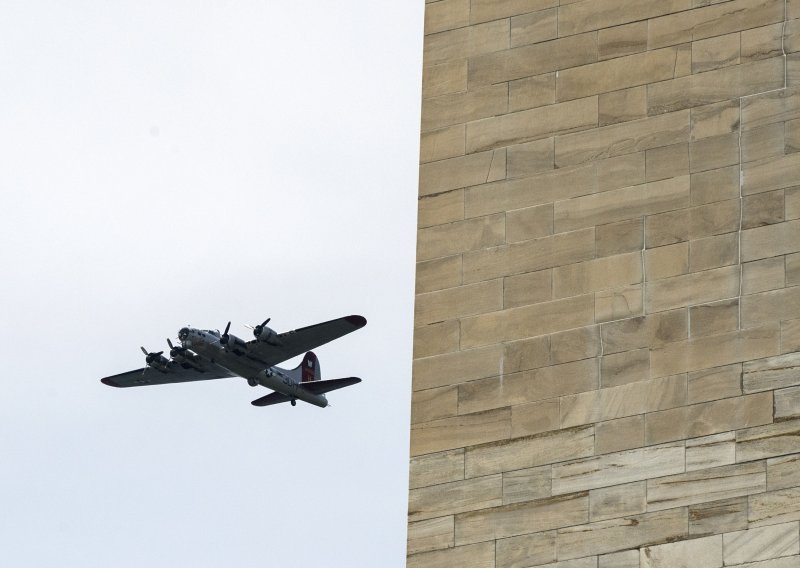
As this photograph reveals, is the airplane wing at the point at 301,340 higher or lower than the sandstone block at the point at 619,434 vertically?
higher

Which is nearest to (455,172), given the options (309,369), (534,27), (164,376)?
(534,27)

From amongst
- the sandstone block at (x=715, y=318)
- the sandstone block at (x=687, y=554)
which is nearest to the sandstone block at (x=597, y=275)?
the sandstone block at (x=715, y=318)

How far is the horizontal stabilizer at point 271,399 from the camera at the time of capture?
7788cm

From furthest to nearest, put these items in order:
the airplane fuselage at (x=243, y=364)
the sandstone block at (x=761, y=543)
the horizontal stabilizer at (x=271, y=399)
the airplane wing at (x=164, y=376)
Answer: the horizontal stabilizer at (x=271, y=399) < the airplane wing at (x=164, y=376) < the airplane fuselage at (x=243, y=364) < the sandstone block at (x=761, y=543)

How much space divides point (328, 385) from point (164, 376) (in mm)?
7284

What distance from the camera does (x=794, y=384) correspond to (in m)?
25.8

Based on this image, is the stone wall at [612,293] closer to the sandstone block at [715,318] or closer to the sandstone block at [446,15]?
the sandstone block at [715,318]

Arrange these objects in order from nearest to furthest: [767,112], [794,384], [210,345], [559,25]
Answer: [794,384] → [767,112] → [559,25] → [210,345]

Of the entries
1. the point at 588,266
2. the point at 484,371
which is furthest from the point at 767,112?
the point at 484,371

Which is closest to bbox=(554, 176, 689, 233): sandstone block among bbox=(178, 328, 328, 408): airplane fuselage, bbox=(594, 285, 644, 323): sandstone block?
bbox=(594, 285, 644, 323): sandstone block

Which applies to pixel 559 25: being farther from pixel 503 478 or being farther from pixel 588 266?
pixel 503 478

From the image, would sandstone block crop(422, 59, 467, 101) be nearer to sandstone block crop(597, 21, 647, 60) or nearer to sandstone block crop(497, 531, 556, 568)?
sandstone block crop(597, 21, 647, 60)

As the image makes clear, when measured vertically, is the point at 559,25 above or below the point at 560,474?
above

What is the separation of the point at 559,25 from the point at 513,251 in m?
4.21
